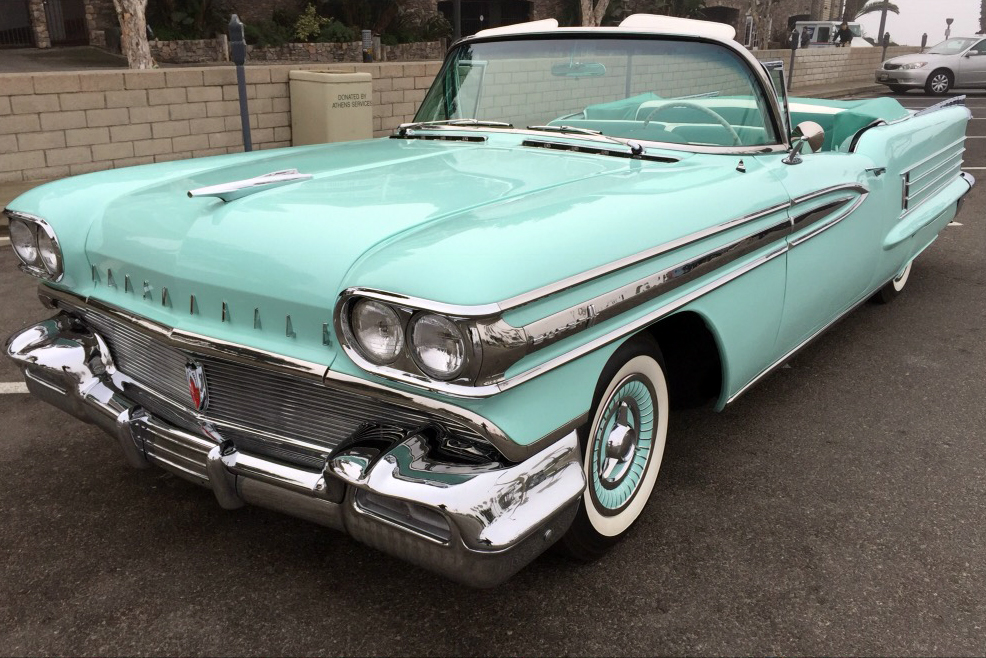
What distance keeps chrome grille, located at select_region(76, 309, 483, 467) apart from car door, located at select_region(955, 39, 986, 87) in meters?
22.1

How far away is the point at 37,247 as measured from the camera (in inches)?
101

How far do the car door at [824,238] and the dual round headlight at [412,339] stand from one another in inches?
61.9

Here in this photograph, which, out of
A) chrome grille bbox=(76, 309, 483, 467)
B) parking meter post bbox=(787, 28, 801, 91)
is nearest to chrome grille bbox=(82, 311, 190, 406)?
chrome grille bbox=(76, 309, 483, 467)

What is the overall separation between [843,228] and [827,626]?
5.53 feet

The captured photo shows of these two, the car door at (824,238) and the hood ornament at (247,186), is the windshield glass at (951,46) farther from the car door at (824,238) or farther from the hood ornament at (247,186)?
the hood ornament at (247,186)

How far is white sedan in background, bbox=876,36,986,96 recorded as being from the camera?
1969 centimetres

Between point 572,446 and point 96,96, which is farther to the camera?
point 96,96

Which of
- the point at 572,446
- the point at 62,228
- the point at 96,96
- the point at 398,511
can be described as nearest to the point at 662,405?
the point at 572,446

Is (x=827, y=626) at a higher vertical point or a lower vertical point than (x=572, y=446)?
lower

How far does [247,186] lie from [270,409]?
0.65 m

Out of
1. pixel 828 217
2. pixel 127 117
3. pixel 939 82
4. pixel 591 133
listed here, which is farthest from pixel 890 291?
pixel 939 82

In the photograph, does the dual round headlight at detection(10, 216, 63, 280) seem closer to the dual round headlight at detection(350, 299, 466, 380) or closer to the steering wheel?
the dual round headlight at detection(350, 299, 466, 380)

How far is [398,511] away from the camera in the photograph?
5.96ft

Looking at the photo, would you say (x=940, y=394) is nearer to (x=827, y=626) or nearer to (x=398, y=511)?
(x=827, y=626)
